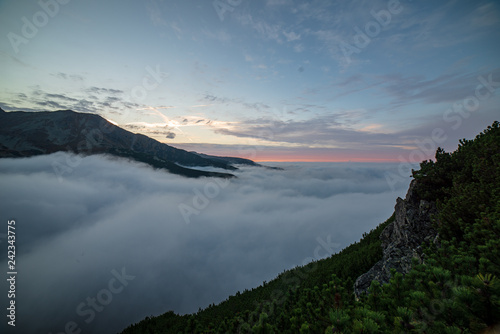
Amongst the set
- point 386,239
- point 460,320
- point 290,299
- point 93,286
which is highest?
point 460,320

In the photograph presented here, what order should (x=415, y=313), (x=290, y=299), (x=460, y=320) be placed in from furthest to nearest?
(x=290, y=299), (x=415, y=313), (x=460, y=320)

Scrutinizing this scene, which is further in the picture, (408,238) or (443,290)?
(408,238)

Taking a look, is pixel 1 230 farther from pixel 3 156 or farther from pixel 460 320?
pixel 460 320

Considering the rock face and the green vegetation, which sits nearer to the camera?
the green vegetation

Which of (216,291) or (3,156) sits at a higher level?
(3,156)

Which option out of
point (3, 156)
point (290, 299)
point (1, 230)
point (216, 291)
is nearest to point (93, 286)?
point (1, 230)

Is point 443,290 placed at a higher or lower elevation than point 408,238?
higher

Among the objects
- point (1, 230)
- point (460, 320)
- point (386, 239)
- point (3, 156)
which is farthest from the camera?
point (3, 156)

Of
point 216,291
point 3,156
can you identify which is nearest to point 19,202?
point 3,156

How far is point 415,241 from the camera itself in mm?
14641

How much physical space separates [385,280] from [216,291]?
220 m

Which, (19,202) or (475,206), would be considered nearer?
(475,206)

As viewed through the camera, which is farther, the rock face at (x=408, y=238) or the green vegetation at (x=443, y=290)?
the rock face at (x=408, y=238)

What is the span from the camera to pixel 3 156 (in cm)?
19025
